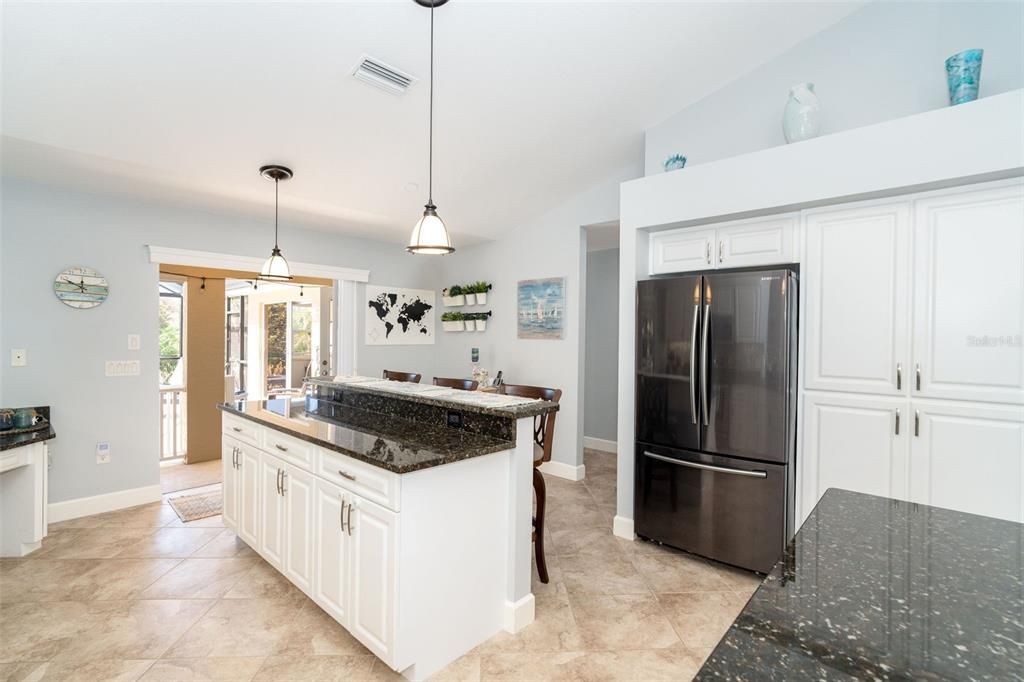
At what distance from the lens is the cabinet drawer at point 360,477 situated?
1778mm

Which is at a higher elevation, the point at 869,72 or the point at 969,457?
the point at 869,72

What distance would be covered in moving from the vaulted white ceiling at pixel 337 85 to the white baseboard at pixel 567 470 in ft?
9.34

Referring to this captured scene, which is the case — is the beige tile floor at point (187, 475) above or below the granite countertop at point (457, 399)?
below

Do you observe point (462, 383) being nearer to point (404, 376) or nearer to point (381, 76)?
point (404, 376)

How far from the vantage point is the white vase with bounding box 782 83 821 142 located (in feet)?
8.61

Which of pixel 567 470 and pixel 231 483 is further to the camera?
pixel 567 470

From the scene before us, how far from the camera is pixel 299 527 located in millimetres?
2305

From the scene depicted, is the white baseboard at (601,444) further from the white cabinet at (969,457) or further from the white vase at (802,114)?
the white vase at (802,114)

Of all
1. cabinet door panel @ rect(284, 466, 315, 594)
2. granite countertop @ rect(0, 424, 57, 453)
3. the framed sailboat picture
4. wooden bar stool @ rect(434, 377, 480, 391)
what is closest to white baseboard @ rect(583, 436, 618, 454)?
the framed sailboat picture

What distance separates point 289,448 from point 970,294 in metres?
3.36

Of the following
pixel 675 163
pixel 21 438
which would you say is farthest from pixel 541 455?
pixel 21 438

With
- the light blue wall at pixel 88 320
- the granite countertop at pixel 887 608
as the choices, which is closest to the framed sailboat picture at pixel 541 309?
the light blue wall at pixel 88 320

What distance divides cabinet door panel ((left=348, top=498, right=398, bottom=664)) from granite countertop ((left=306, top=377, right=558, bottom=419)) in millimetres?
626

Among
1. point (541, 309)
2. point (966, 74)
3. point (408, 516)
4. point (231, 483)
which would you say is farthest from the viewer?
point (541, 309)
